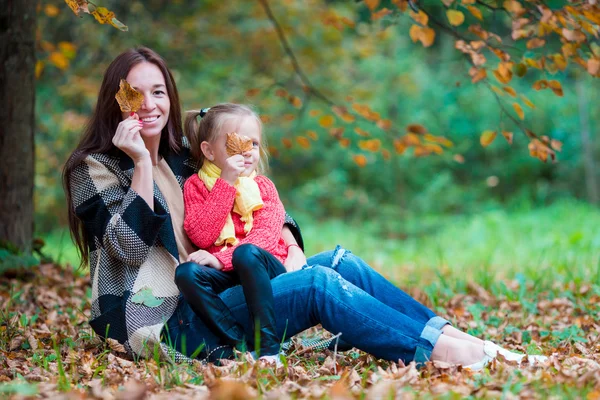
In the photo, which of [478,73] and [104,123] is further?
[478,73]

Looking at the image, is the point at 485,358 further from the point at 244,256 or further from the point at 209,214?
the point at 209,214

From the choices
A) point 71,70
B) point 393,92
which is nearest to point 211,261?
point 71,70

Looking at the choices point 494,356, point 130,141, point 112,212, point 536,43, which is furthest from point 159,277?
point 536,43

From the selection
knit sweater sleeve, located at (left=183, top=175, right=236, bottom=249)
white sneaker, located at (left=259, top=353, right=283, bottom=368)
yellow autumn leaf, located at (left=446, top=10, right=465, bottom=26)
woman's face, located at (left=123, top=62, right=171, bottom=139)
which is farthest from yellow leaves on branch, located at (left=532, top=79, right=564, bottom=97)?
white sneaker, located at (left=259, top=353, right=283, bottom=368)

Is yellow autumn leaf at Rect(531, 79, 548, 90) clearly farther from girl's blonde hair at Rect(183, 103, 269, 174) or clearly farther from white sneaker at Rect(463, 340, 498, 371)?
white sneaker at Rect(463, 340, 498, 371)

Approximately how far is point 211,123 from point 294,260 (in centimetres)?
69

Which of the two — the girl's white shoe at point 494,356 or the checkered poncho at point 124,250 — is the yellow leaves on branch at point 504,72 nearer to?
the girl's white shoe at point 494,356

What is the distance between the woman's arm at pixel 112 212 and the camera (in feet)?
7.93

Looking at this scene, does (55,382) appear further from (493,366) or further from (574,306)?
(574,306)

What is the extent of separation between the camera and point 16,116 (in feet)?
13.2

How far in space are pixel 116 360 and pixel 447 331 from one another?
1270 mm

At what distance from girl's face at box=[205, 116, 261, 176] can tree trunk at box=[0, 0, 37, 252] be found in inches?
73.7

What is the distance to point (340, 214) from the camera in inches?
476

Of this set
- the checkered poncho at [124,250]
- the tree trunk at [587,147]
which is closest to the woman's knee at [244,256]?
the checkered poncho at [124,250]
